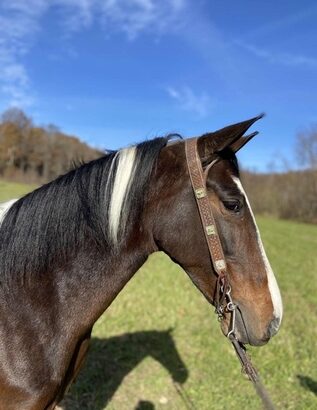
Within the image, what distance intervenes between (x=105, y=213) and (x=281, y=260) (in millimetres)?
14380

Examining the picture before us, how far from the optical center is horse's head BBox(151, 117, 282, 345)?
207 centimetres

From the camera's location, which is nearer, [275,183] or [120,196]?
[120,196]

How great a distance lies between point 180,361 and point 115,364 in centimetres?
96

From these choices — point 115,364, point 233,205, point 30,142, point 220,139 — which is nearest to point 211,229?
point 233,205

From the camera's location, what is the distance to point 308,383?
5.33m

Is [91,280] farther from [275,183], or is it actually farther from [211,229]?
[275,183]

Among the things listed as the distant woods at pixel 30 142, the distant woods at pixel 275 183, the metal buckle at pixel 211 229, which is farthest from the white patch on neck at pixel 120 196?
the distant woods at pixel 30 142

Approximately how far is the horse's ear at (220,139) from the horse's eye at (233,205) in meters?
0.24

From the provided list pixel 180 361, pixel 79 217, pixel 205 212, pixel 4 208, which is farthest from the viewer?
pixel 180 361

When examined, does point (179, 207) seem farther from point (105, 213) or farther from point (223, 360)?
point (223, 360)

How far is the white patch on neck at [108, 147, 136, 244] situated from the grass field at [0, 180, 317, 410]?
320 cm

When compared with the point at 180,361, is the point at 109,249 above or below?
above

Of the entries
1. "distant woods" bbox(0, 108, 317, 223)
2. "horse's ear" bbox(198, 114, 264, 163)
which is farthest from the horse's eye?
"distant woods" bbox(0, 108, 317, 223)

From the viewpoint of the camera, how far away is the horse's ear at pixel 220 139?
6.48ft
